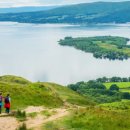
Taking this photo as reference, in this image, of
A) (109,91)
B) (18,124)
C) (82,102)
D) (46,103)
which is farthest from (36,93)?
(109,91)

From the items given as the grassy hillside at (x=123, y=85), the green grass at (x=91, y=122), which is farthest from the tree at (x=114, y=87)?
the green grass at (x=91, y=122)

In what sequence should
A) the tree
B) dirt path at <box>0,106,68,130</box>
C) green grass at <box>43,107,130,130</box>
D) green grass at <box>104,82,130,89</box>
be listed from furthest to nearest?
green grass at <box>104,82,130,89</box> → the tree → dirt path at <box>0,106,68,130</box> → green grass at <box>43,107,130,130</box>

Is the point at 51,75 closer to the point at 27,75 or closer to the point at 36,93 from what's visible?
the point at 27,75

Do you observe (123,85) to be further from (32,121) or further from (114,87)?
(32,121)

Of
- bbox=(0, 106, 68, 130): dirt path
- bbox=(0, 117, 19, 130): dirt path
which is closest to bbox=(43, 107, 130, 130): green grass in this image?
bbox=(0, 106, 68, 130): dirt path

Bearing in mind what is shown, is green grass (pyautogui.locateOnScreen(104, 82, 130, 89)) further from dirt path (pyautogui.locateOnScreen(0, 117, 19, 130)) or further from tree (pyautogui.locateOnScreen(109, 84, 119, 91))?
dirt path (pyautogui.locateOnScreen(0, 117, 19, 130))

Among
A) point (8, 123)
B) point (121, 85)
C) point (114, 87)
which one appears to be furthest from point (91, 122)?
point (121, 85)

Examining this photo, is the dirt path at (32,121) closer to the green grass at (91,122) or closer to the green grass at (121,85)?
the green grass at (91,122)

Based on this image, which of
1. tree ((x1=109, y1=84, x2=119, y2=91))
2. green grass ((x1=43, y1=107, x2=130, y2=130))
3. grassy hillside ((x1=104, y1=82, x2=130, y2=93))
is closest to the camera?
green grass ((x1=43, y1=107, x2=130, y2=130))

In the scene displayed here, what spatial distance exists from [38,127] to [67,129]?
2.48 metres

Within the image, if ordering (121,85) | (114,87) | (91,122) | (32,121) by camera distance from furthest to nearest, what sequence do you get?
(121,85)
(114,87)
(32,121)
(91,122)

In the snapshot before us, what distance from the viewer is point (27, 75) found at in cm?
18875

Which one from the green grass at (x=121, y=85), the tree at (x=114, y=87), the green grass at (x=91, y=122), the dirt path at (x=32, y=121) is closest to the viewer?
the green grass at (x=91, y=122)

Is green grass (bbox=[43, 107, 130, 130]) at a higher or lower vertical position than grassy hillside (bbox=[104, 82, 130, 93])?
higher
